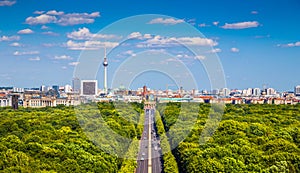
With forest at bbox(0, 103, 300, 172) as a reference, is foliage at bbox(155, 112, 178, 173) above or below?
below

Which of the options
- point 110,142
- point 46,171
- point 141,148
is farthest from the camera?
point 141,148

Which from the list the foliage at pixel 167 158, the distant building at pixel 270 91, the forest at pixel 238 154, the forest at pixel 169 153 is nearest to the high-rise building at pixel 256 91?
the distant building at pixel 270 91

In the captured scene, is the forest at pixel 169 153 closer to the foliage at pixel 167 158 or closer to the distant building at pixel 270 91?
the foliage at pixel 167 158

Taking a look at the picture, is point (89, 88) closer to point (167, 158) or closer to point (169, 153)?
point (169, 153)

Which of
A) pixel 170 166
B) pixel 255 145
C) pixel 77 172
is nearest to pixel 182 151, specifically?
pixel 170 166

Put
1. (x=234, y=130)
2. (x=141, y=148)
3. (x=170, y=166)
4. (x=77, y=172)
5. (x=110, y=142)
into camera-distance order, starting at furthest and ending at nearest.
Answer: (x=141, y=148)
(x=234, y=130)
(x=110, y=142)
(x=170, y=166)
(x=77, y=172)

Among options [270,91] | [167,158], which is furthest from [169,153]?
[270,91]

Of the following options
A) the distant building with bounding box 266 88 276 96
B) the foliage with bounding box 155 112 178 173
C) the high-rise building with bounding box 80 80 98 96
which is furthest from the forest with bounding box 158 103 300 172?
the distant building with bounding box 266 88 276 96

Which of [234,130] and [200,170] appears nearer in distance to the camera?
[200,170]

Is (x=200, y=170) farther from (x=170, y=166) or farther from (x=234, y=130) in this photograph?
(x=234, y=130)

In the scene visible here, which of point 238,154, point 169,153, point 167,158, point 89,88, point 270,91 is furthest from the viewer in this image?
point 270,91

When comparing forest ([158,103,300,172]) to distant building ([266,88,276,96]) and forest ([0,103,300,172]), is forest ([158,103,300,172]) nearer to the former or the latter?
forest ([0,103,300,172])
